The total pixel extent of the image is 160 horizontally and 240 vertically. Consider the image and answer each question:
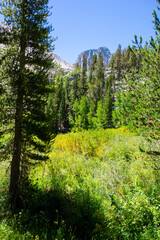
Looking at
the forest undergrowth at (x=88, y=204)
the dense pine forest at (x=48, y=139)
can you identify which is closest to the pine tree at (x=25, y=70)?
the dense pine forest at (x=48, y=139)

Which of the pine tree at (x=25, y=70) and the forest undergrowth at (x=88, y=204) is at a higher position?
the pine tree at (x=25, y=70)

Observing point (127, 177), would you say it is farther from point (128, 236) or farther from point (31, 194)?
point (31, 194)

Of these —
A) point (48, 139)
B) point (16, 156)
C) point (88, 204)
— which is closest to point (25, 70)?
point (48, 139)

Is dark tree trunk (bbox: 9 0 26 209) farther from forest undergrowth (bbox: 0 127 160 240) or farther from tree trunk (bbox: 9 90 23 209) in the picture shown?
forest undergrowth (bbox: 0 127 160 240)

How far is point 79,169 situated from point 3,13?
738 cm

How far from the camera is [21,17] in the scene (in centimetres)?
512

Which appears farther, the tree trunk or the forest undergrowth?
the tree trunk

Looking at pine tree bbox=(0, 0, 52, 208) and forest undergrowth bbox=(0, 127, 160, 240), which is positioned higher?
pine tree bbox=(0, 0, 52, 208)

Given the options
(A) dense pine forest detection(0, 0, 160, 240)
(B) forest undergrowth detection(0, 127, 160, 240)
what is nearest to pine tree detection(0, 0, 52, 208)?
(A) dense pine forest detection(0, 0, 160, 240)

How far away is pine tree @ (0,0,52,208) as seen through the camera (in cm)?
505

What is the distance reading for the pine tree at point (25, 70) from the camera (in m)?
5.05

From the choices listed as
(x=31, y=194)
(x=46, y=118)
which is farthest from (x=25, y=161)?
(x=46, y=118)

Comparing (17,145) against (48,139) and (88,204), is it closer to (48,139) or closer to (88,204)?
(48,139)

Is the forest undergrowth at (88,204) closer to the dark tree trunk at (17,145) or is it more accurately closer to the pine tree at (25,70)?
the dark tree trunk at (17,145)
